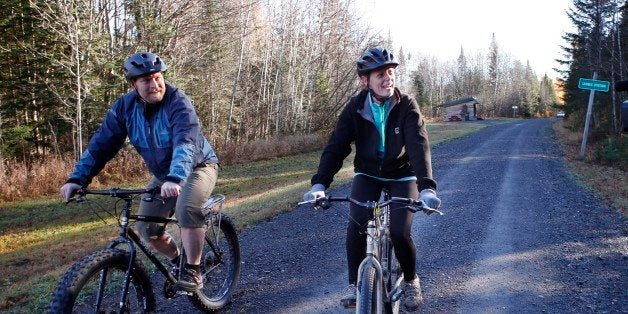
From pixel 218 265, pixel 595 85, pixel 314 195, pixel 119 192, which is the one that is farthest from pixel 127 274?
pixel 595 85

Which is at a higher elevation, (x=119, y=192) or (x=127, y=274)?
(x=119, y=192)

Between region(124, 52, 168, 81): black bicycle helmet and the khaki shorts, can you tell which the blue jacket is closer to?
the khaki shorts

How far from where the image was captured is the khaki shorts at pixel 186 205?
3.49 metres

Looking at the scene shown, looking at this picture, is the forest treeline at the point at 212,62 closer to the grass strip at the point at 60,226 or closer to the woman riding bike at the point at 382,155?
the grass strip at the point at 60,226

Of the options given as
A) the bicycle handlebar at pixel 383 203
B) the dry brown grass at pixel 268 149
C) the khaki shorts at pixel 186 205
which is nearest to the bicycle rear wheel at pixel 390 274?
the bicycle handlebar at pixel 383 203

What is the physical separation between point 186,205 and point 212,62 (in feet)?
70.2

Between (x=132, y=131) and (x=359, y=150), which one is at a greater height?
(x=132, y=131)

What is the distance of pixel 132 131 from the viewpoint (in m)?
3.60

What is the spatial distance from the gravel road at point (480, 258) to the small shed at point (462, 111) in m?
63.6

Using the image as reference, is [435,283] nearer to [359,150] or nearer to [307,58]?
[359,150]

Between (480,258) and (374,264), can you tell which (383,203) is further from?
(480,258)

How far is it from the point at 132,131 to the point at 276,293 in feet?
6.97

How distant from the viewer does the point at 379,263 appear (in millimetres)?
3111

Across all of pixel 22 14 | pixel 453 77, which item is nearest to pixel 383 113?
pixel 22 14
